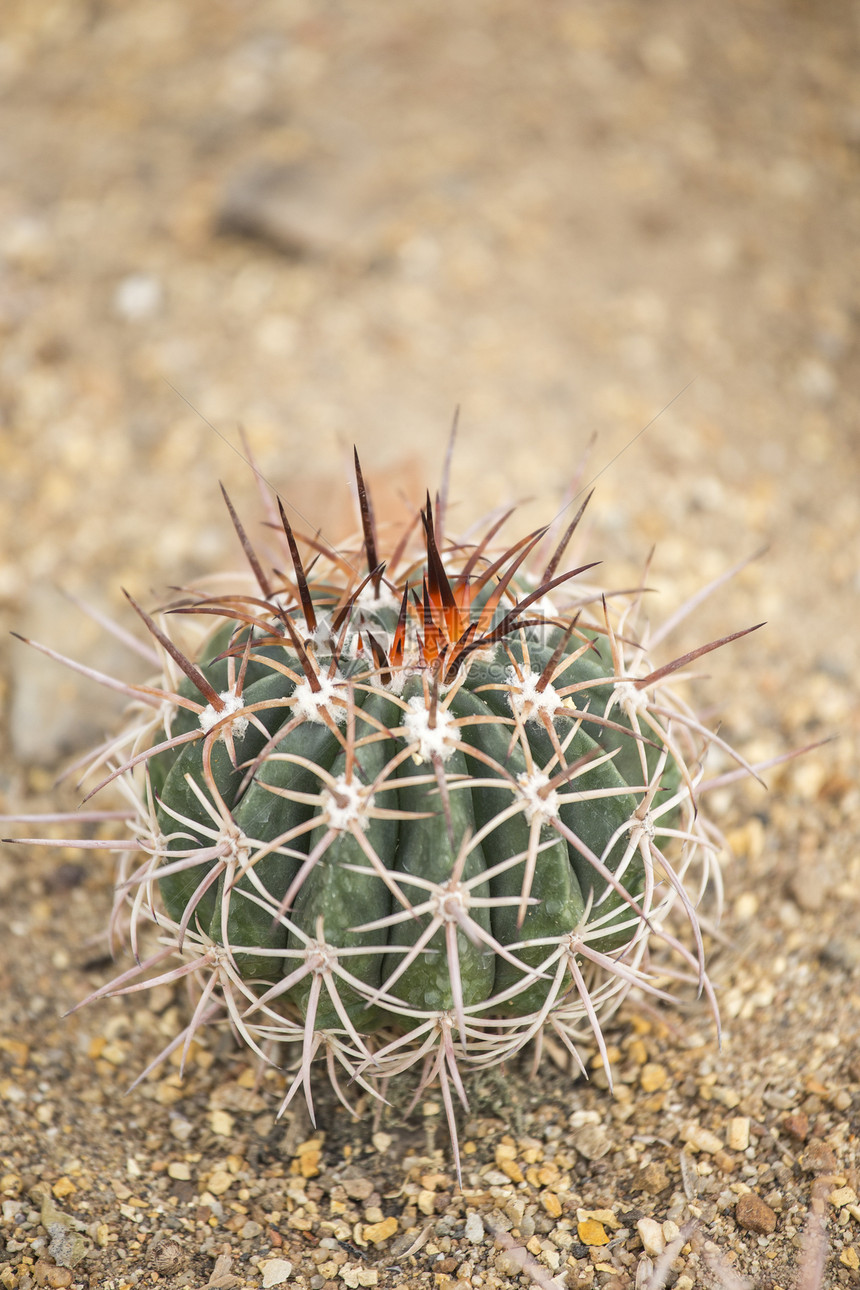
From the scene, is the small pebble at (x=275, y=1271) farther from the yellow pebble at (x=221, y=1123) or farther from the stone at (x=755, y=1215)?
the stone at (x=755, y=1215)

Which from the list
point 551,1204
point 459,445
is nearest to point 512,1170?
point 551,1204

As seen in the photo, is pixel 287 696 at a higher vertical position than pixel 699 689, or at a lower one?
higher

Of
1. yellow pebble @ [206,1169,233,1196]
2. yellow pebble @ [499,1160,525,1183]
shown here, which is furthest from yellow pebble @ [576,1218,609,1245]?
yellow pebble @ [206,1169,233,1196]

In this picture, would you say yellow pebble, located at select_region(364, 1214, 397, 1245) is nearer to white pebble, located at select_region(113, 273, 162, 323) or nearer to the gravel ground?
the gravel ground

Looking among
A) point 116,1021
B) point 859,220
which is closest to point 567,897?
point 116,1021

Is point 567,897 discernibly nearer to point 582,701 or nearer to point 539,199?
point 582,701

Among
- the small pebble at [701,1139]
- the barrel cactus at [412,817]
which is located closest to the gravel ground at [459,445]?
the small pebble at [701,1139]
